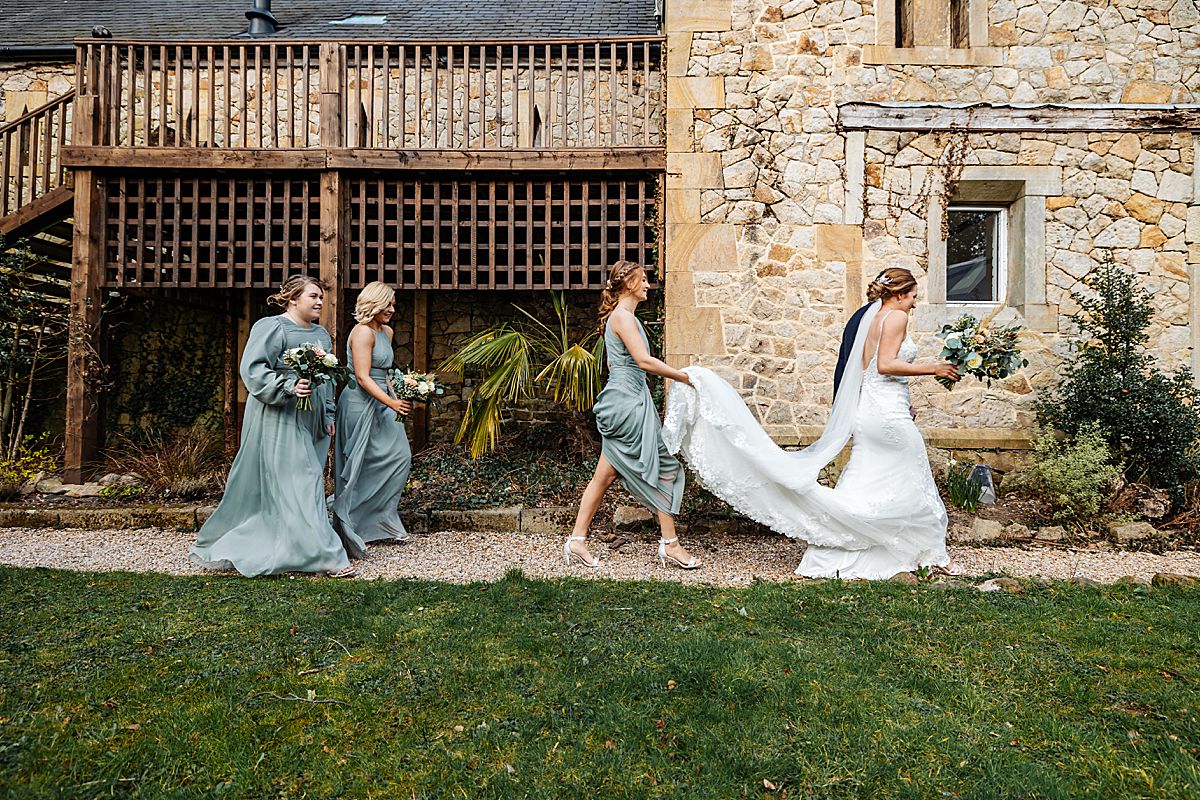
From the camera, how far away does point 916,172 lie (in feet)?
22.2

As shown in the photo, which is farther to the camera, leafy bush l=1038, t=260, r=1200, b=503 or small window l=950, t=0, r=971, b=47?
small window l=950, t=0, r=971, b=47

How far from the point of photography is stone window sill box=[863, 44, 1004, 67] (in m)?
6.71

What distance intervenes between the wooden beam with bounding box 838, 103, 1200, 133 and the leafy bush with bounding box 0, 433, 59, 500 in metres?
8.76

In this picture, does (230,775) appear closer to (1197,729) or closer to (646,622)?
(646,622)

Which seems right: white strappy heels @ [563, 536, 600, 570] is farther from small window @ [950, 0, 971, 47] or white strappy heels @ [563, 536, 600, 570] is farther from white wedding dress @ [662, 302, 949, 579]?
small window @ [950, 0, 971, 47]

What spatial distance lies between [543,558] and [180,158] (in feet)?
18.1

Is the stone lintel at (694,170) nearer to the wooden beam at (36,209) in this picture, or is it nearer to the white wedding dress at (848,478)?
the white wedding dress at (848,478)

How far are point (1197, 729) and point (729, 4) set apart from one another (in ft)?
22.1

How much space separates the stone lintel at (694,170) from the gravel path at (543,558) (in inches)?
137

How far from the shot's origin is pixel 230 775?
2.06 m

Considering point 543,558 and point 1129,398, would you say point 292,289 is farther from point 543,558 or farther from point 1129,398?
point 1129,398

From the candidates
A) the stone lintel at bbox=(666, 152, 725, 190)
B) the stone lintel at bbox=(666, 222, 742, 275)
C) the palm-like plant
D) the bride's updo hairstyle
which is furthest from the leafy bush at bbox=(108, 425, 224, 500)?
the bride's updo hairstyle

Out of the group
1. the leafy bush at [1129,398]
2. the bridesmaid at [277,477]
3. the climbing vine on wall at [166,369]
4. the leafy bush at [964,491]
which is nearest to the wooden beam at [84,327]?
the climbing vine on wall at [166,369]

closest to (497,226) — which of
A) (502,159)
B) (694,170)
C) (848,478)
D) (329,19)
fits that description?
(502,159)
